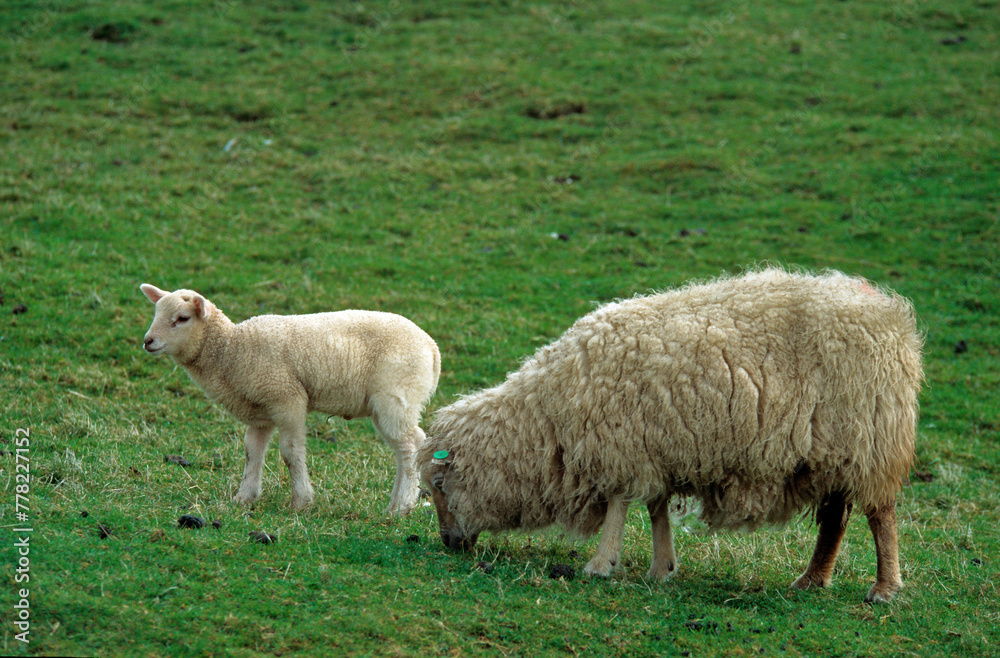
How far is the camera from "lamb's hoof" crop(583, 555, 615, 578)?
19.8 feet

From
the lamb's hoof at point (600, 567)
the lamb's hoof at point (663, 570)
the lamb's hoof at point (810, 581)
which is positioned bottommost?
the lamb's hoof at point (810, 581)

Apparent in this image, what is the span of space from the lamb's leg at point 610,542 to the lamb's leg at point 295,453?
2.30 m

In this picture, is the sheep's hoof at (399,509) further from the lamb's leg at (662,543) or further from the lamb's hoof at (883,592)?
the lamb's hoof at (883,592)

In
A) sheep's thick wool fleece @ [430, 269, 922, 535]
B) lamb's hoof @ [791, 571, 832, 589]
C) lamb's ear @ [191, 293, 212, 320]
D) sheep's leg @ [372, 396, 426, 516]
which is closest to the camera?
sheep's thick wool fleece @ [430, 269, 922, 535]

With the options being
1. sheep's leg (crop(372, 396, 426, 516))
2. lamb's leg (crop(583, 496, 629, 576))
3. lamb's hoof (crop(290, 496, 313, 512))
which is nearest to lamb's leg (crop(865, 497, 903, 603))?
lamb's leg (crop(583, 496, 629, 576))

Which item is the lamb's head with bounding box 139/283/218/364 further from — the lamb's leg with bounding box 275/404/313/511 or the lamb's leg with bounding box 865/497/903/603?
the lamb's leg with bounding box 865/497/903/603

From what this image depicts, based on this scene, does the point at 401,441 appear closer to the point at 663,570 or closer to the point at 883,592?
the point at 663,570

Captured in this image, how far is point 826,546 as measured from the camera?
21.1 feet

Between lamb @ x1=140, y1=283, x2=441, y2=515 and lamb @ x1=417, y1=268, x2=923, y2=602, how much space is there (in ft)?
2.98

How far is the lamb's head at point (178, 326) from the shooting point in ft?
22.9

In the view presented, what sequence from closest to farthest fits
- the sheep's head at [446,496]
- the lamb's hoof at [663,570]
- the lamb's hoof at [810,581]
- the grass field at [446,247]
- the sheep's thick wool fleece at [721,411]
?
the grass field at [446,247], the sheep's thick wool fleece at [721,411], the lamb's hoof at [663,570], the lamb's hoof at [810,581], the sheep's head at [446,496]

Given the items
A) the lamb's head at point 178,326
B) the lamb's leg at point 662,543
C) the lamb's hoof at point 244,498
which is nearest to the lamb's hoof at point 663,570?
the lamb's leg at point 662,543

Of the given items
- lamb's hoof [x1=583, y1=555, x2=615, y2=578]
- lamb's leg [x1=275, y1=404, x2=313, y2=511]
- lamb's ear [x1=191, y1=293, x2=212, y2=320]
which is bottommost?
lamb's hoof [x1=583, y1=555, x2=615, y2=578]

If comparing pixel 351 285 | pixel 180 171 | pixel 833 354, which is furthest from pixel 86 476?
pixel 180 171
